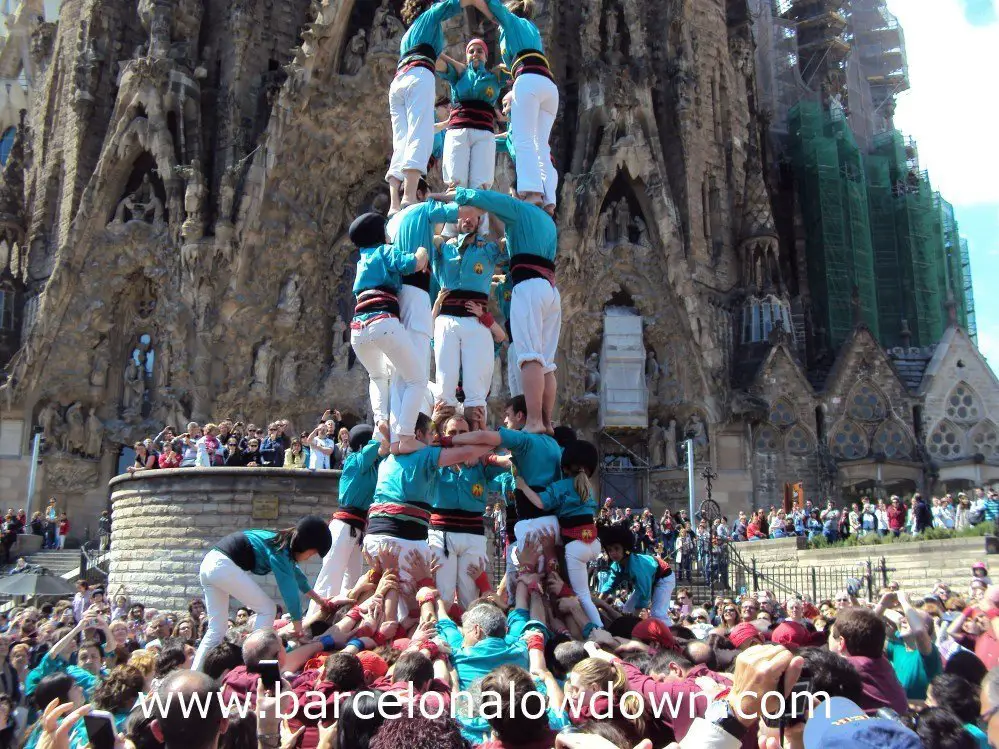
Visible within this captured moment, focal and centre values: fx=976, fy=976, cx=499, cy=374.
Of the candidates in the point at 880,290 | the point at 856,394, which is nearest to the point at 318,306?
the point at 856,394

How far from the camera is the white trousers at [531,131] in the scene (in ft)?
34.1

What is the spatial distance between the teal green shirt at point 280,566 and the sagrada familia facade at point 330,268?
20.4 m

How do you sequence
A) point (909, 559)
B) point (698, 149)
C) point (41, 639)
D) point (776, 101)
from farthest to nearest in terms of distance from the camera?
point (776, 101)
point (698, 149)
point (909, 559)
point (41, 639)

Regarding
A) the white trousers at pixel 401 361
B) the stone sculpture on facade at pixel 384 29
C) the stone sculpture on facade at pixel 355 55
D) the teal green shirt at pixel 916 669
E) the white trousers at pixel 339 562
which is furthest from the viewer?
the stone sculpture on facade at pixel 355 55

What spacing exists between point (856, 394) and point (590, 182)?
1096cm

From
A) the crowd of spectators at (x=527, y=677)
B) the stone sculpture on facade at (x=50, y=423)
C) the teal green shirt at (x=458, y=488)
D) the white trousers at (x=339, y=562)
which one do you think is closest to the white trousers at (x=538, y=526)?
the crowd of spectators at (x=527, y=677)

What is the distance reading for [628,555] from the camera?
8.73 m

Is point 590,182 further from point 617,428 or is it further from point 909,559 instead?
point 909,559

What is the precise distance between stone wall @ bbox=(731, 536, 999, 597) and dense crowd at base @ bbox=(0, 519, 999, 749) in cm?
1021

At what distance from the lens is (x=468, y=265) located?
9.94 m

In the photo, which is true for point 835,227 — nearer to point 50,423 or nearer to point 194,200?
point 194,200

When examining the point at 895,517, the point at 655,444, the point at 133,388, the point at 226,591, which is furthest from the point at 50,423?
the point at 226,591

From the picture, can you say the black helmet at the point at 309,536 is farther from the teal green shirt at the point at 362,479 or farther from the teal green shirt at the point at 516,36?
the teal green shirt at the point at 516,36

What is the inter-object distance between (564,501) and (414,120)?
473 cm
